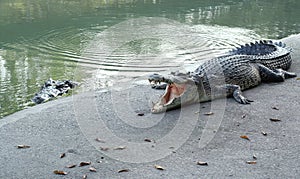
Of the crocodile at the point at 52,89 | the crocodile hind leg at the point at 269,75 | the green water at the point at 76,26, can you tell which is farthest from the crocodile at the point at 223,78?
the green water at the point at 76,26

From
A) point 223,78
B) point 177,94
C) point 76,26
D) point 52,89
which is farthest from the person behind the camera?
point 76,26

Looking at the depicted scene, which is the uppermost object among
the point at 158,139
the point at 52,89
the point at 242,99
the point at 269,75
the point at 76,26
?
the point at 76,26

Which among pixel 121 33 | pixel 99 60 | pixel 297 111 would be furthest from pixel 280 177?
pixel 121 33

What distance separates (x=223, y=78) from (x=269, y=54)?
1367 millimetres

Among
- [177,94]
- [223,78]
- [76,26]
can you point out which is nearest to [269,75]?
[223,78]

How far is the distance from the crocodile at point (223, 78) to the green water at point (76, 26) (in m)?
2.38

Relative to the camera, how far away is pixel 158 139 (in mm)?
3711

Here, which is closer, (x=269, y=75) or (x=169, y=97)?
(x=169, y=97)

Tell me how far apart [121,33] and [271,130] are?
7.05 m

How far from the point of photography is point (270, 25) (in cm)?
1153

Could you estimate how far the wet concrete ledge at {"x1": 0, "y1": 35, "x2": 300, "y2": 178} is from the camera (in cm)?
313

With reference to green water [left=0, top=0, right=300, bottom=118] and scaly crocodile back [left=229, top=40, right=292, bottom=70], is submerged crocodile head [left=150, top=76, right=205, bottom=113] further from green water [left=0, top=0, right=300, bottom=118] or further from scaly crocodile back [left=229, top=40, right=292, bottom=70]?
green water [left=0, top=0, right=300, bottom=118]

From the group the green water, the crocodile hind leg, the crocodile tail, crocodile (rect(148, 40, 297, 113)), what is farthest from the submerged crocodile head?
the green water

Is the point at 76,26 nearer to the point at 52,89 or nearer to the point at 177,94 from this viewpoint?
the point at 52,89
